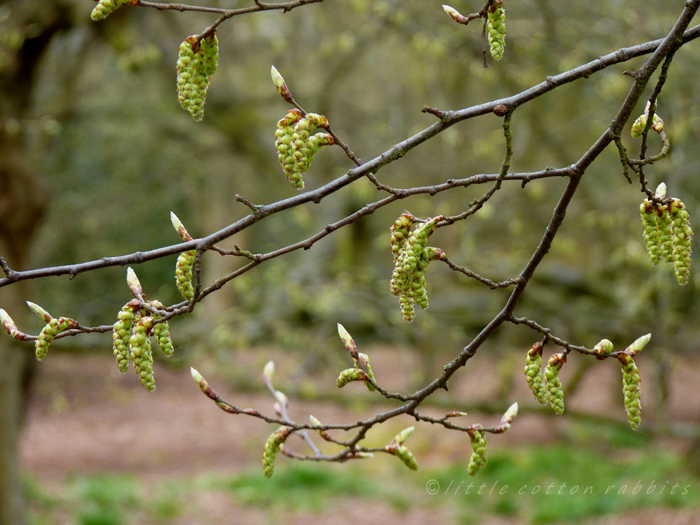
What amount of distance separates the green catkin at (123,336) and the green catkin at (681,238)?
121 centimetres

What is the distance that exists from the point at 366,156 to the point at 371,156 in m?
0.06

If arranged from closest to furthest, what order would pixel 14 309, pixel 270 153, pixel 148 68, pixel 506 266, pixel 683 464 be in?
pixel 14 309
pixel 683 464
pixel 506 266
pixel 148 68
pixel 270 153

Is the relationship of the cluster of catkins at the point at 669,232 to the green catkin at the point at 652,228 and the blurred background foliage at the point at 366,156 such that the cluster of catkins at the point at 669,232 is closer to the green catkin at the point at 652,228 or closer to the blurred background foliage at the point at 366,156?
the green catkin at the point at 652,228

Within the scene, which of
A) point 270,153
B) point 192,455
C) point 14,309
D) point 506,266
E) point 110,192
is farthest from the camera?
point 110,192

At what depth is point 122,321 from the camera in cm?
139

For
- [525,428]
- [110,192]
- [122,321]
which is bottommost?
[525,428]

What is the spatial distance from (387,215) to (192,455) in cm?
483

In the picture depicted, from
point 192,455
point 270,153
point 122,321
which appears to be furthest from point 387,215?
point 122,321

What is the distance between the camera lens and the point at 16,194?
18.9 feet

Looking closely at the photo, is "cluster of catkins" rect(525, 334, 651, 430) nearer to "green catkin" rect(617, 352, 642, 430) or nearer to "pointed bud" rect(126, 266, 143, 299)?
"green catkin" rect(617, 352, 642, 430)

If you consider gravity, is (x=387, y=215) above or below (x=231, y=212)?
above

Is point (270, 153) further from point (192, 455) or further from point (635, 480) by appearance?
point (635, 480)

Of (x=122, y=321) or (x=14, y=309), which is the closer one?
(x=122, y=321)

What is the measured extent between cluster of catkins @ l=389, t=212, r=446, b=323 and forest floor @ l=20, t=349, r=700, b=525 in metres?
4.42
